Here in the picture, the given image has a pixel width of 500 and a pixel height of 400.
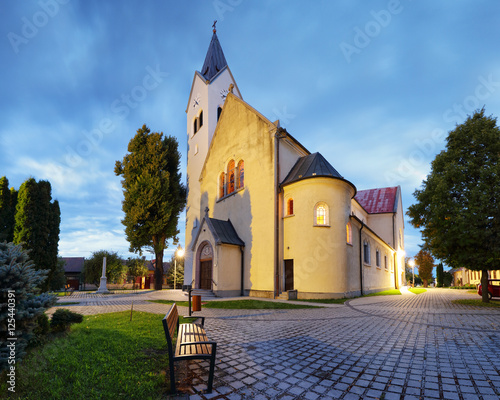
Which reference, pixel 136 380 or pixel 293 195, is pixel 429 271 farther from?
pixel 136 380

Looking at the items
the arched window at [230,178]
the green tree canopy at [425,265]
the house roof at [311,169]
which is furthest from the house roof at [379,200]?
the arched window at [230,178]

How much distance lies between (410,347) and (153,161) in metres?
26.6

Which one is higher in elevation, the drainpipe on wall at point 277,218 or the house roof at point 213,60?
the house roof at point 213,60

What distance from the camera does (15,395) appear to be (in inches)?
126

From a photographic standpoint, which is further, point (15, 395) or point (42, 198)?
point (42, 198)

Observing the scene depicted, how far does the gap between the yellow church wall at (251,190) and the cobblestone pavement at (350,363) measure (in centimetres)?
1040

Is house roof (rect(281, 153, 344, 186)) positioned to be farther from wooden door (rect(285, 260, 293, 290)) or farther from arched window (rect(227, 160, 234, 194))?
arched window (rect(227, 160, 234, 194))

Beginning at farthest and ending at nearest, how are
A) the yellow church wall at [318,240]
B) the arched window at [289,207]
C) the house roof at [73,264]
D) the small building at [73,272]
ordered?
the house roof at [73,264] < the small building at [73,272] < the arched window at [289,207] < the yellow church wall at [318,240]

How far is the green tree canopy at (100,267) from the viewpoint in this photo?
39469 millimetres

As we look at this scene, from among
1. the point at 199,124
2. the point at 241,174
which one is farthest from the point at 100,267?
the point at 241,174

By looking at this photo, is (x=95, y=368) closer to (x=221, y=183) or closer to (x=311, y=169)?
(x=311, y=169)

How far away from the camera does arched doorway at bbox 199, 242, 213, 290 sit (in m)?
20.3

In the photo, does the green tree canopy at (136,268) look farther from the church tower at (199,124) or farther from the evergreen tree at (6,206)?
the evergreen tree at (6,206)

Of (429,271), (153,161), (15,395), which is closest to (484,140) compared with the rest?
(15,395)
